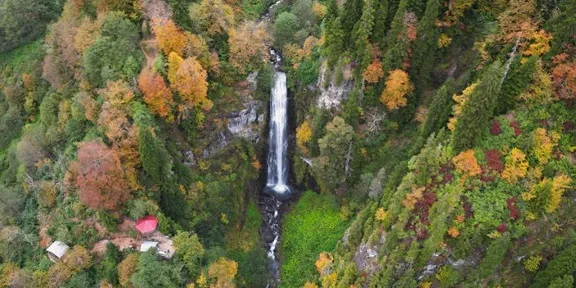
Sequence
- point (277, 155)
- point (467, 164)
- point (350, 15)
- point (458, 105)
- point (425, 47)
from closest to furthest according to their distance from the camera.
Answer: point (467, 164) → point (458, 105) → point (425, 47) → point (350, 15) → point (277, 155)

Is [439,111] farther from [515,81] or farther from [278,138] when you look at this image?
[278,138]

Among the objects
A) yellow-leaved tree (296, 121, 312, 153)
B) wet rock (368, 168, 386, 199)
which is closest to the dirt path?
yellow-leaved tree (296, 121, 312, 153)

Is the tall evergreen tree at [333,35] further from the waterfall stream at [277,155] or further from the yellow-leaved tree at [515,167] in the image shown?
the yellow-leaved tree at [515,167]

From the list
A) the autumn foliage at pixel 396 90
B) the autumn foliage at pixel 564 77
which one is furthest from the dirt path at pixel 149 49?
the autumn foliage at pixel 564 77

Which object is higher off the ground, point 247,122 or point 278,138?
point 247,122

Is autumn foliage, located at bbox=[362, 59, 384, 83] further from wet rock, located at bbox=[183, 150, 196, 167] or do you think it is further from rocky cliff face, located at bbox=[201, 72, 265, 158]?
wet rock, located at bbox=[183, 150, 196, 167]

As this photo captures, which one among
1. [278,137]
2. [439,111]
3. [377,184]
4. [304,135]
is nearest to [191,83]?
[304,135]
